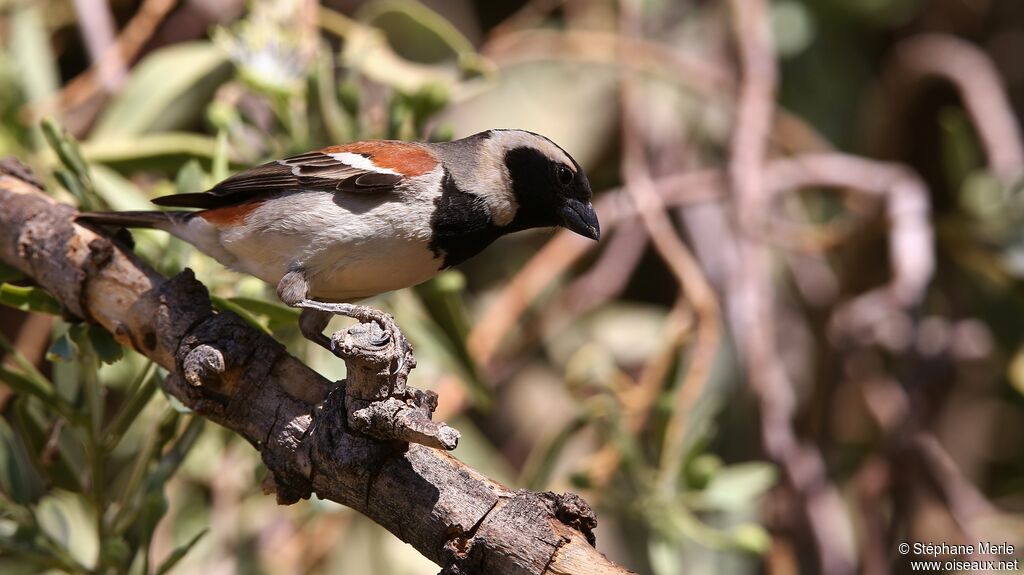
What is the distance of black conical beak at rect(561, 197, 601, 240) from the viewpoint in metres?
2.98

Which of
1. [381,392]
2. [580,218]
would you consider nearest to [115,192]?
[580,218]

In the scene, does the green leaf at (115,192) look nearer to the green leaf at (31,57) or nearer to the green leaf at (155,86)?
the green leaf at (155,86)

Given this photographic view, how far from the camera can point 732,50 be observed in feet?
17.1

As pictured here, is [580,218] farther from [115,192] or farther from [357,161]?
[115,192]

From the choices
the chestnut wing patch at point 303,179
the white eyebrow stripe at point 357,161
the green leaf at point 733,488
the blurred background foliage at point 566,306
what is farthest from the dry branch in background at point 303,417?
the green leaf at point 733,488

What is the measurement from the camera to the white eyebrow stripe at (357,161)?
2759mm

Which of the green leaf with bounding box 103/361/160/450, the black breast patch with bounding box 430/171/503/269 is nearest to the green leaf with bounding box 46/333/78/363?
the green leaf with bounding box 103/361/160/450

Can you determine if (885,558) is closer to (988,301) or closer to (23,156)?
(988,301)

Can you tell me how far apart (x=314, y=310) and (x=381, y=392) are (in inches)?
36.0

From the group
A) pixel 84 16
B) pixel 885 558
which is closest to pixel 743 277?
pixel 885 558

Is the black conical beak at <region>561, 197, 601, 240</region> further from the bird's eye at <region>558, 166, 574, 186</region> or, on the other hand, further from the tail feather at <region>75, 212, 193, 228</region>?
the tail feather at <region>75, 212, 193, 228</region>

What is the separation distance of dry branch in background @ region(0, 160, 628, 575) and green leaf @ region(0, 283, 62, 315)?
3cm

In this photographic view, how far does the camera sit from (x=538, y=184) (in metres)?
3.00

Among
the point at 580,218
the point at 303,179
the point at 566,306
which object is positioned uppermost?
the point at 566,306
